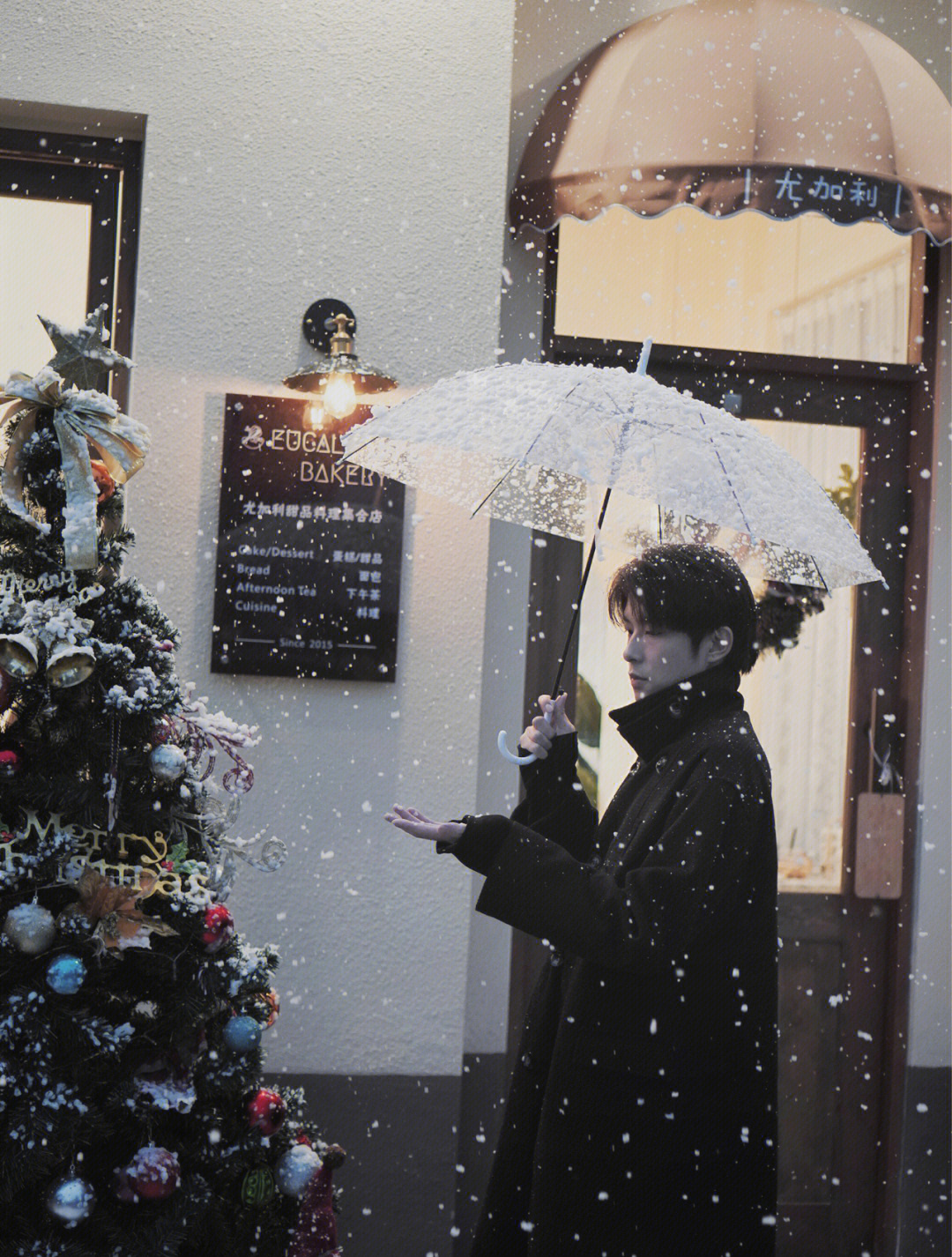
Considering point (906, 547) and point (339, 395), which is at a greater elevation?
point (339, 395)

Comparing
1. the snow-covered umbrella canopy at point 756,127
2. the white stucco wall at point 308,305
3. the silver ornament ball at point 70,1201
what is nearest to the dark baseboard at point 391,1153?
the white stucco wall at point 308,305

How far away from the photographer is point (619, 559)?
4.44 meters

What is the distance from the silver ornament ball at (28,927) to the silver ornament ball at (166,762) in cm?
33

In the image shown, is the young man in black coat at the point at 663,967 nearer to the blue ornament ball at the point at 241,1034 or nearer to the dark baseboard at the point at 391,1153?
the blue ornament ball at the point at 241,1034

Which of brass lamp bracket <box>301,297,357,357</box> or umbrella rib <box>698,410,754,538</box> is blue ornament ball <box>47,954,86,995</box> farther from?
brass lamp bracket <box>301,297,357,357</box>

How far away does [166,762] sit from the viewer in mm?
2480

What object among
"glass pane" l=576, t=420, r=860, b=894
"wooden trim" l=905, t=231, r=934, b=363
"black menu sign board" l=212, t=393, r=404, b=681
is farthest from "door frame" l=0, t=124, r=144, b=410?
"wooden trim" l=905, t=231, r=934, b=363

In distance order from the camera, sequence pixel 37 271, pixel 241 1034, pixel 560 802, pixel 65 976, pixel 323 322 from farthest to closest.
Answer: pixel 37 271 → pixel 323 322 → pixel 560 802 → pixel 241 1034 → pixel 65 976

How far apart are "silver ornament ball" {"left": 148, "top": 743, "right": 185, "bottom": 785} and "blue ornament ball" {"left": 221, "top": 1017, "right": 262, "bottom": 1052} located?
1.70ft

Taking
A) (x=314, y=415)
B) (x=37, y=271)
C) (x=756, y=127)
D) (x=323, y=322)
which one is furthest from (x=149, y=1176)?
(x=756, y=127)

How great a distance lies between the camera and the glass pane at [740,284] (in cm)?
432

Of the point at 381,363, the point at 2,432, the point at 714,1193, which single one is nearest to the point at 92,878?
the point at 2,432

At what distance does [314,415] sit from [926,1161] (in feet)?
10.3

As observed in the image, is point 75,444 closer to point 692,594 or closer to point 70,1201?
point 692,594
